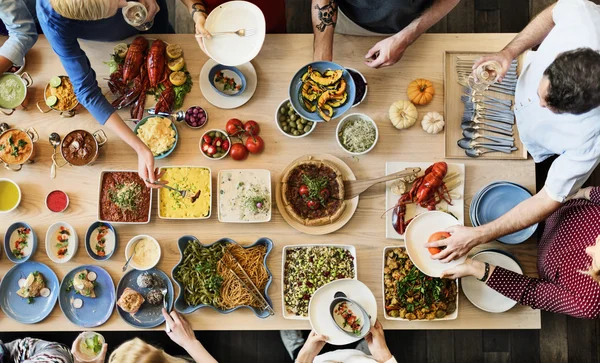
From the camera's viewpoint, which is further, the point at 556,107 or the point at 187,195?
the point at 187,195

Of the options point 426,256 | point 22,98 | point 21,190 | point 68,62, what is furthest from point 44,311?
point 426,256

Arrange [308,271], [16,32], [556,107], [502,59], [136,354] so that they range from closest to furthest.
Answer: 1. [556,107]
2. [136,354]
3. [502,59]
4. [16,32]
5. [308,271]

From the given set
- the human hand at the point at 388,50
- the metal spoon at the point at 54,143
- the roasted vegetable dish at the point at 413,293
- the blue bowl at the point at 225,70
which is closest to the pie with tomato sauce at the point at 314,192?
the roasted vegetable dish at the point at 413,293

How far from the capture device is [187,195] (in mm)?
2551

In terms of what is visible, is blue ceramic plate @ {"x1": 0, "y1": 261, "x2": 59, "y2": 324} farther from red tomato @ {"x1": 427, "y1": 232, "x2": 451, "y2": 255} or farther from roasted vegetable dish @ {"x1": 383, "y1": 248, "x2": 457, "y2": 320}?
red tomato @ {"x1": 427, "y1": 232, "x2": 451, "y2": 255}

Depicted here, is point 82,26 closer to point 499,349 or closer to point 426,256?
point 426,256

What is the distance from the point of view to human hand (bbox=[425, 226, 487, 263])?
2.39 meters

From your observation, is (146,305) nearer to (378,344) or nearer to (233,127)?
(233,127)

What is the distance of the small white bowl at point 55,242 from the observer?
8.47ft

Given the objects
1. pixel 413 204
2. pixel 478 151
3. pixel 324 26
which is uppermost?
pixel 324 26

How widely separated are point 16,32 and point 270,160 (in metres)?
1.57

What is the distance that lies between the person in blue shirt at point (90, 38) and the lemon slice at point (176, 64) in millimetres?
288

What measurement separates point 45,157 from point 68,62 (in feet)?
2.18

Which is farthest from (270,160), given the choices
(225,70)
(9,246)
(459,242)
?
(9,246)
